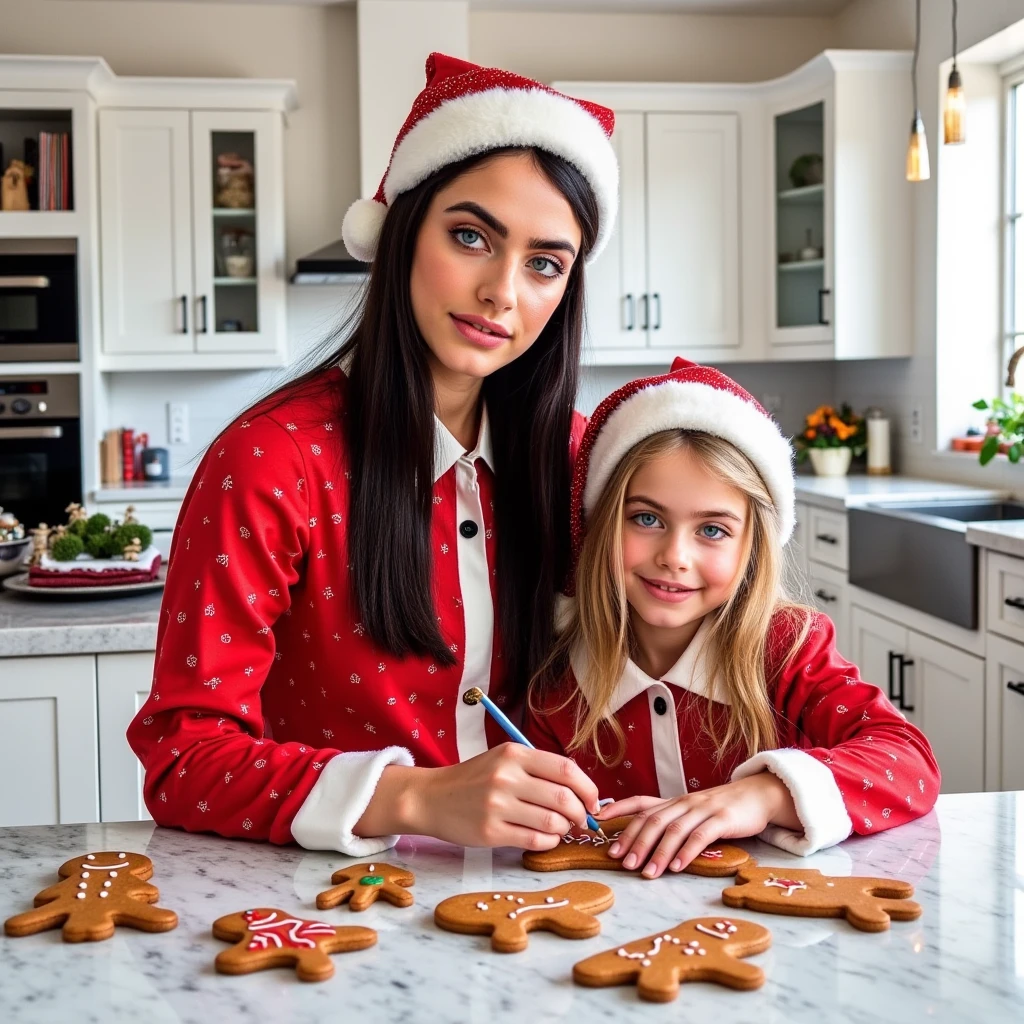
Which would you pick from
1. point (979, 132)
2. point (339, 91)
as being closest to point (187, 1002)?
point (979, 132)

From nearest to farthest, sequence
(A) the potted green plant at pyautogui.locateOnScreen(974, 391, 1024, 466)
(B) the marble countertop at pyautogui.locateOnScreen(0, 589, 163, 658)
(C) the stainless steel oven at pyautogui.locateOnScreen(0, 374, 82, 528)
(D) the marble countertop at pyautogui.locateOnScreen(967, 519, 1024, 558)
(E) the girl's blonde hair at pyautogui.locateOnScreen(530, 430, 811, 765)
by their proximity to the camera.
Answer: (E) the girl's blonde hair at pyautogui.locateOnScreen(530, 430, 811, 765), (B) the marble countertop at pyautogui.locateOnScreen(0, 589, 163, 658), (D) the marble countertop at pyautogui.locateOnScreen(967, 519, 1024, 558), (A) the potted green plant at pyautogui.locateOnScreen(974, 391, 1024, 466), (C) the stainless steel oven at pyautogui.locateOnScreen(0, 374, 82, 528)

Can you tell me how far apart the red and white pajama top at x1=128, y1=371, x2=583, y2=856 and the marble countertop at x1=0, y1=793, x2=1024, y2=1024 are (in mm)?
59

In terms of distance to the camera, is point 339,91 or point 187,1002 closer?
point 187,1002

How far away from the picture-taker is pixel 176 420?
505 cm

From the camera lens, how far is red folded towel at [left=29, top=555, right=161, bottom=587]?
2.38m

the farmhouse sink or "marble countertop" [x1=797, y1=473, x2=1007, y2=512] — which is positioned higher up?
"marble countertop" [x1=797, y1=473, x2=1007, y2=512]

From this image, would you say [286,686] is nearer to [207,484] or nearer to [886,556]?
[207,484]

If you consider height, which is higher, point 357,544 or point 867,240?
point 867,240

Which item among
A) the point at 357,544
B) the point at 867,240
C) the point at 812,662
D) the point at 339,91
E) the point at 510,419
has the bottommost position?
the point at 812,662

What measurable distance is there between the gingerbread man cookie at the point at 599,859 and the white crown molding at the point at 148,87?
4144 mm

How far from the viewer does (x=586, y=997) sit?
0.78 meters

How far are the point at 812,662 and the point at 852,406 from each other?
4018 mm

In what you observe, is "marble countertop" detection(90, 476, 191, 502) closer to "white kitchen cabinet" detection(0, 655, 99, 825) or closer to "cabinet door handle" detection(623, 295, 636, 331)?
"cabinet door handle" detection(623, 295, 636, 331)

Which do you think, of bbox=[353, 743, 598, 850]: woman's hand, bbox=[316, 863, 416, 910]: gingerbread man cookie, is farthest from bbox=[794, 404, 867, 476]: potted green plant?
bbox=[316, 863, 416, 910]: gingerbread man cookie
